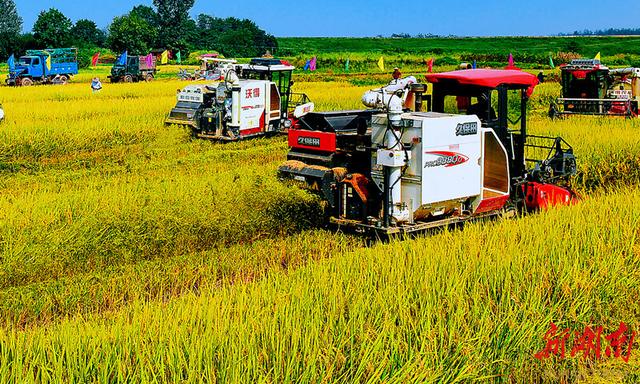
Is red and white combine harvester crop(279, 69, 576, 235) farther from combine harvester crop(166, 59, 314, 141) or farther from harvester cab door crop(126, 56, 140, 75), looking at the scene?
harvester cab door crop(126, 56, 140, 75)

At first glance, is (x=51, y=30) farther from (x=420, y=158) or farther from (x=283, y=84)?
(x=420, y=158)

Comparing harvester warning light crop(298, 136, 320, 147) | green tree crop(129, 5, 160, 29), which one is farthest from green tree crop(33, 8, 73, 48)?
harvester warning light crop(298, 136, 320, 147)

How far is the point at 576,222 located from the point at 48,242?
17.7 feet

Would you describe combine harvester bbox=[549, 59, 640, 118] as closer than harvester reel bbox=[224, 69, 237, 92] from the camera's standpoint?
No

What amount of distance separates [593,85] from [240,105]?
41.6 feet

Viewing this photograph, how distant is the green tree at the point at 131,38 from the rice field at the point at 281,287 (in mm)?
57100

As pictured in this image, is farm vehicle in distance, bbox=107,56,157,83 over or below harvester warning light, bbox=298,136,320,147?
over

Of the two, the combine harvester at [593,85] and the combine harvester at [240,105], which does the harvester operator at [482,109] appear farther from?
the combine harvester at [593,85]

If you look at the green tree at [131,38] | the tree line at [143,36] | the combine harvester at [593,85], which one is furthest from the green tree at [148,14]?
the combine harvester at [593,85]

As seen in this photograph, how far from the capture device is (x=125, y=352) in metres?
3.99

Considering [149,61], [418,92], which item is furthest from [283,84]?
[149,61]

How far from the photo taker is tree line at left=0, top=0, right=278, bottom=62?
62875 mm

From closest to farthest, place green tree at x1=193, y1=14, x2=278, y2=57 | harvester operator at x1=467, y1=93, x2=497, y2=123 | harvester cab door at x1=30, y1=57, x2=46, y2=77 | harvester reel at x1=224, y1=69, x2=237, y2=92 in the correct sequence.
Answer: harvester operator at x1=467, y1=93, x2=497, y2=123, harvester reel at x1=224, y1=69, x2=237, y2=92, harvester cab door at x1=30, y1=57, x2=46, y2=77, green tree at x1=193, y1=14, x2=278, y2=57

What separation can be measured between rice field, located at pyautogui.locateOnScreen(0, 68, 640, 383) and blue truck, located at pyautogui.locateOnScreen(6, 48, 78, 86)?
102 ft
